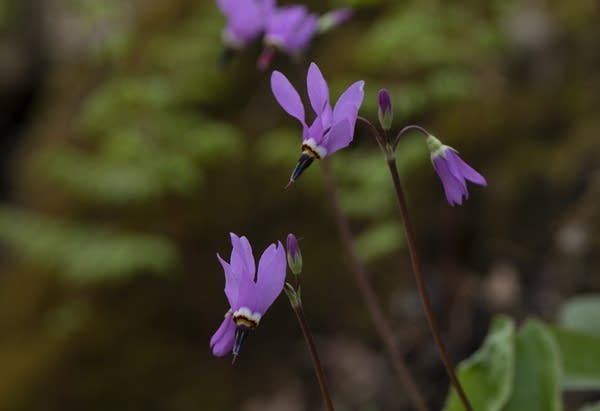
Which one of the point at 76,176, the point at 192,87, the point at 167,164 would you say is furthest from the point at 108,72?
the point at 167,164

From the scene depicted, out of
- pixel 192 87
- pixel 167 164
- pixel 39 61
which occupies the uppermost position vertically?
pixel 39 61

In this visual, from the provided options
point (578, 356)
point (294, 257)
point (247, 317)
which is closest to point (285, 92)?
point (294, 257)

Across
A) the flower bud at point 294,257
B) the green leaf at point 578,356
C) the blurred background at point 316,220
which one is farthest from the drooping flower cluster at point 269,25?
the green leaf at point 578,356

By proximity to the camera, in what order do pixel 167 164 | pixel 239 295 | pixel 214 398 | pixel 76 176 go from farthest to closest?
pixel 76 176
pixel 167 164
pixel 214 398
pixel 239 295

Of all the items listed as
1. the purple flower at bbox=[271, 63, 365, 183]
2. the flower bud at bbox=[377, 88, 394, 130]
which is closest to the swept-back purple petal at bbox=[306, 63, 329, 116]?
the purple flower at bbox=[271, 63, 365, 183]

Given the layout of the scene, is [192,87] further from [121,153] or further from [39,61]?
[39,61]

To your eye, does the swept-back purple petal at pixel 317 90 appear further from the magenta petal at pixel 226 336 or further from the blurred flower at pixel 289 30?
the blurred flower at pixel 289 30
